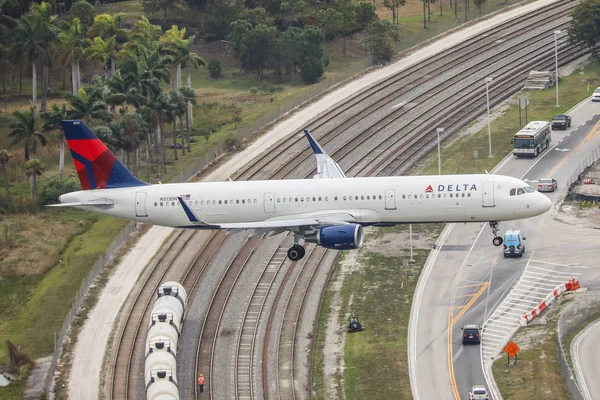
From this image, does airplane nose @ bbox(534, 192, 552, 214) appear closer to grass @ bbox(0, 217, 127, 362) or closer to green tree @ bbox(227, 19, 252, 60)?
grass @ bbox(0, 217, 127, 362)

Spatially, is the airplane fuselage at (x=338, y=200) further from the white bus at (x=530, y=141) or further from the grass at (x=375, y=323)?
the white bus at (x=530, y=141)

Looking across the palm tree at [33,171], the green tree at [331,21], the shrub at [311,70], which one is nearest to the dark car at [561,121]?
the shrub at [311,70]

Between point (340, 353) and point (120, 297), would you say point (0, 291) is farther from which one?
point (340, 353)

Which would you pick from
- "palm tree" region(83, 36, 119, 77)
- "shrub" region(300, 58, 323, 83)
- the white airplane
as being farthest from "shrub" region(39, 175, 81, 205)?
"shrub" region(300, 58, 323, 83)

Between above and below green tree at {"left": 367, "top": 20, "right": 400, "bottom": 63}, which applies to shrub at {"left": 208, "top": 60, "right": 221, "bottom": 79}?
below

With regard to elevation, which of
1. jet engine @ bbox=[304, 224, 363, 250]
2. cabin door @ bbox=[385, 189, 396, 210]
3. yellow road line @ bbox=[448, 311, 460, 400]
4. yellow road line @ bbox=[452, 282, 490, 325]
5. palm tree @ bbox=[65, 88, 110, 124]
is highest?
palm tree @ bbox=[65, 88, 110, 124]
